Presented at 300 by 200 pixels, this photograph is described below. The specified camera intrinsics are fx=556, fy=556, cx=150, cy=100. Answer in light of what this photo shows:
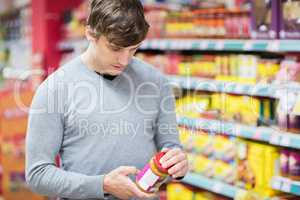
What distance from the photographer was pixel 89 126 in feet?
6.75

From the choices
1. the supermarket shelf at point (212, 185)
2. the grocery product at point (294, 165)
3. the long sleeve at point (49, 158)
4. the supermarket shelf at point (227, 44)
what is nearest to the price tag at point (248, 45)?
the supermarket shelf at point (227, 44)

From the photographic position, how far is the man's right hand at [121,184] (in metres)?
1.94

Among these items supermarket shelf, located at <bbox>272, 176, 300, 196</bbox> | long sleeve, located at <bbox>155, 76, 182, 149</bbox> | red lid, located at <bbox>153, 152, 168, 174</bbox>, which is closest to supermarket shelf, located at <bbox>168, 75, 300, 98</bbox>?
supermarket shelf, located at <bbox>272, 176, 300, 196</bbox>

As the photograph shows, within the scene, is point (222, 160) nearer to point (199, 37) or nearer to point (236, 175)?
point (236, 175)

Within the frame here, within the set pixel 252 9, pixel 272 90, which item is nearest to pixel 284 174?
pixel 272 90

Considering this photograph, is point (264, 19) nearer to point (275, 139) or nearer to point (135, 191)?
point (275, 139)

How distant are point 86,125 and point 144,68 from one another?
1.21ft

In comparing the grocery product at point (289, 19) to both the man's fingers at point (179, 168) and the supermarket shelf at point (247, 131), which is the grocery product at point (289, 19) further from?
the man's fingers at point (179, 168)

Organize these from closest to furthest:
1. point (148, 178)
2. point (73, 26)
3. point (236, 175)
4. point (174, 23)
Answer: point (148, 178) < point (236, 175) < point (174, 23) < point (73, 26)

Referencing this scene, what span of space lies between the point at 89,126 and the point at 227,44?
1853mm

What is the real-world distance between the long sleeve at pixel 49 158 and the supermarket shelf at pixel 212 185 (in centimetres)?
187

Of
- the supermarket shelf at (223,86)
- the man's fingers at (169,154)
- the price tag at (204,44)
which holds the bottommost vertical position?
the man's fingers at (169,154)

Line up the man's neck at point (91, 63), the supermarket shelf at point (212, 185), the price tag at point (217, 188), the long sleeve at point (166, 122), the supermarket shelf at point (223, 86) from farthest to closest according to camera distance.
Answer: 1. the price tag at point (217, 188)
2. the supermarket shelf at point (212, 185)
3. the supermarket shelf at point (223, 86)
4. the long sleeve at point (166, 122)
5. the man's neck at point (91, 63)

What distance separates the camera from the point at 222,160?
394cm
